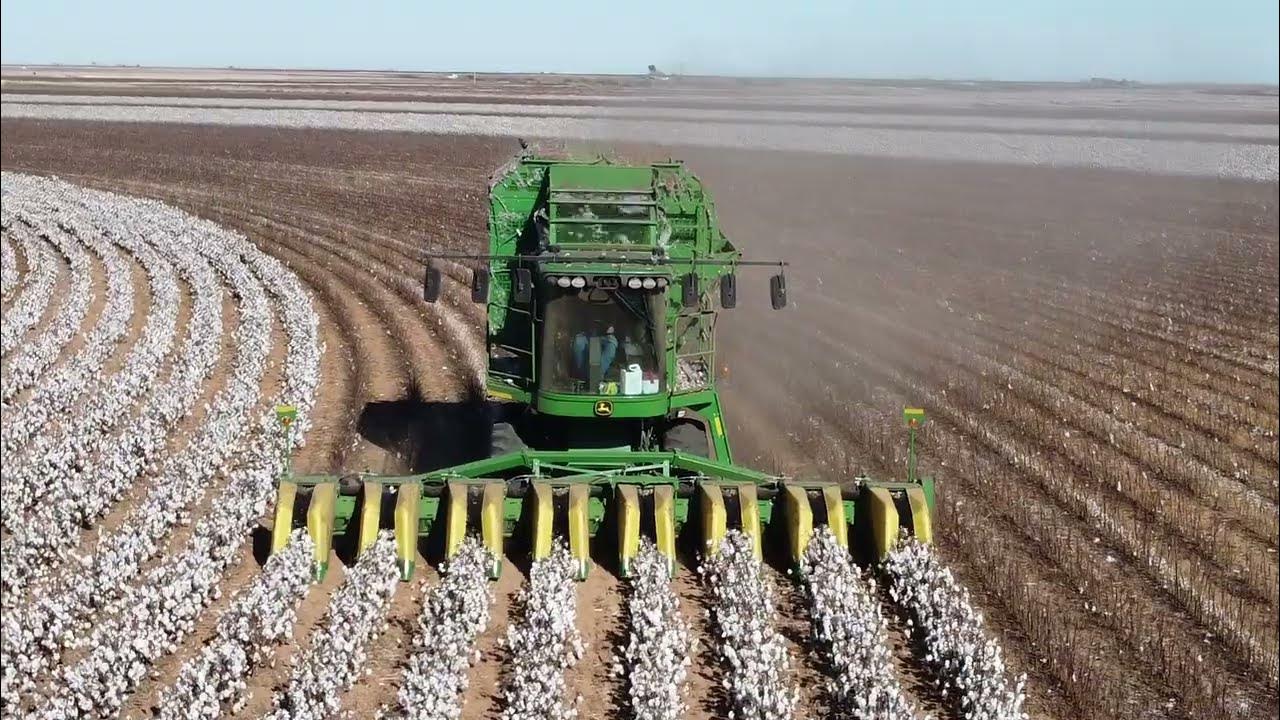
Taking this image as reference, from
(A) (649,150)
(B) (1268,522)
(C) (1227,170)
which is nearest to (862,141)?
(C) (1227,170)

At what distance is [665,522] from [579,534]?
80cm

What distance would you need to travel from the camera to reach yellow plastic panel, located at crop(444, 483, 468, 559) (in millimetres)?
12117

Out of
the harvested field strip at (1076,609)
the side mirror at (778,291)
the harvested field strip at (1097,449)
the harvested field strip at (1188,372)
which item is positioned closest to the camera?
the harvested field strip at (1076,609)

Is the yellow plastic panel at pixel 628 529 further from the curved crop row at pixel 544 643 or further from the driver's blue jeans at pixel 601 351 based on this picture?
the driver's blue jeans at pixel 601 351

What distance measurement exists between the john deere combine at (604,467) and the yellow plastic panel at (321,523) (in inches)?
0.6

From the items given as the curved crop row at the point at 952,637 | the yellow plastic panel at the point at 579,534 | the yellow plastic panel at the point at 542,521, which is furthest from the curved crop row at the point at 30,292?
the curved crop row at the point at 952,637

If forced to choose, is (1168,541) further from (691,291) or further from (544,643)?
(544,643)

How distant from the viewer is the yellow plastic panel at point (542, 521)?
39.8 ft

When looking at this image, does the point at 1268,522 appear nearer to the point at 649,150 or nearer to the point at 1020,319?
the point at 1020,319

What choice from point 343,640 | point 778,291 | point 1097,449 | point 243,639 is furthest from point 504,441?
point 1097,449

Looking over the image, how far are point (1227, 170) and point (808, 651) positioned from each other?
4983 cm

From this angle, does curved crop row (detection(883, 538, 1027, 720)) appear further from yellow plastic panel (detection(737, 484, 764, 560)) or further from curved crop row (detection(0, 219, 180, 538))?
curved crop row (detection(0, 219, 180, 538))

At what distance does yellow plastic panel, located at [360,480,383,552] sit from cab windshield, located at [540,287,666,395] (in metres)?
2.04

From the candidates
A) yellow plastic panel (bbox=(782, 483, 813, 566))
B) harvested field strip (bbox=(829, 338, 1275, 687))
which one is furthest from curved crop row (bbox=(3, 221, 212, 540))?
harvested field strip (bbox=(829, 338, 1275, 687))
